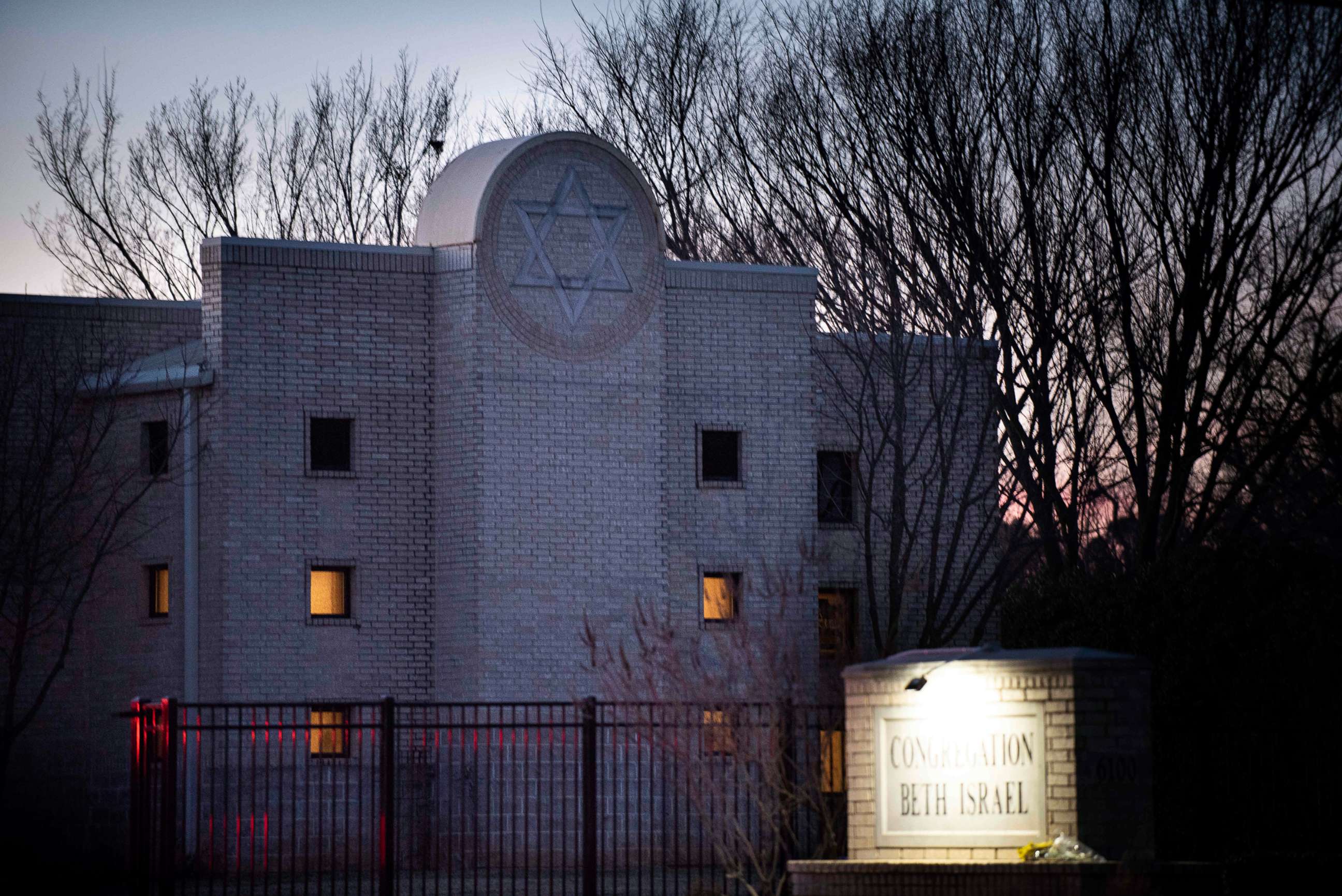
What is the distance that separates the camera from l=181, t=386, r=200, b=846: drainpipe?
24281mm

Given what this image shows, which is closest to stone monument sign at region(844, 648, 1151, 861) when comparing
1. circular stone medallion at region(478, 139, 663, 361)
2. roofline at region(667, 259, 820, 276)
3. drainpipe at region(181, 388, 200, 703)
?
circular stone medallion at region(478, 139, 663, 361)

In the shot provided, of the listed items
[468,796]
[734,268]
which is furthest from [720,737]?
[734,268]

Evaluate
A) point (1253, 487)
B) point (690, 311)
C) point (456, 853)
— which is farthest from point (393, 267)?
point (1253, 487)

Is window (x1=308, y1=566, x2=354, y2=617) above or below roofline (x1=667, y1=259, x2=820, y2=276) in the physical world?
below

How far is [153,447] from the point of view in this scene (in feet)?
83.3

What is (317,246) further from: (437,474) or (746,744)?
(746,744)

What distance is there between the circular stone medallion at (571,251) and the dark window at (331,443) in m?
2.72

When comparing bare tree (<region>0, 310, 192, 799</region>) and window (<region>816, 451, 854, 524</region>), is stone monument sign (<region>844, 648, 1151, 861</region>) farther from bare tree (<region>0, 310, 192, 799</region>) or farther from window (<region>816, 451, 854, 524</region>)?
bare tree (<region>0, 310, 192, 799</region>)

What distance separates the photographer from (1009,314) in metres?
23.8

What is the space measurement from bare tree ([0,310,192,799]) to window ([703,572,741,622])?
7.64 m

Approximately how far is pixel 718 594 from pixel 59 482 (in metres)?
9.32

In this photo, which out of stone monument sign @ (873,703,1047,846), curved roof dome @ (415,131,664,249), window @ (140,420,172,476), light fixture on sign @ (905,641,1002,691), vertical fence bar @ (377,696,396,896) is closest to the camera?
stone monument sign @ (873,703,1047,846)

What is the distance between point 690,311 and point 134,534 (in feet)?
27.5

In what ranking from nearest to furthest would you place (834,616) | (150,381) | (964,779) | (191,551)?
(964,779), (191,551), (150,381), (834,616)
